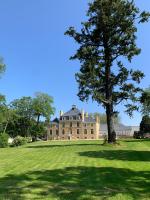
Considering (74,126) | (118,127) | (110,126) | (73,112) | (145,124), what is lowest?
(110,126)

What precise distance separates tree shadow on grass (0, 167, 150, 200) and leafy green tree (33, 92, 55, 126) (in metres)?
92.9

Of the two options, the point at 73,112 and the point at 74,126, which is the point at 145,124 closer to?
the point at 74,126

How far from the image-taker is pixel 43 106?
362ft

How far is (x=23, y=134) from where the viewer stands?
111 meters

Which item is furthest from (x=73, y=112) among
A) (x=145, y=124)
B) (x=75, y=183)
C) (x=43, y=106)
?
(x=75, y=183)

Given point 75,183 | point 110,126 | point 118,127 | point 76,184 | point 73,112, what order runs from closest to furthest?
1. point 76,184
2. point 75,183
3. point 110,126
4. point 73,112
5. point 118,127

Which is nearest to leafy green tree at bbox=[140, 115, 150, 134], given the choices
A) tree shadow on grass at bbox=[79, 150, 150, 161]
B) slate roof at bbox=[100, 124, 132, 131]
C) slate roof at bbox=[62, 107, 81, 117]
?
slate roof at bbox=[62, 107, 81, 117]

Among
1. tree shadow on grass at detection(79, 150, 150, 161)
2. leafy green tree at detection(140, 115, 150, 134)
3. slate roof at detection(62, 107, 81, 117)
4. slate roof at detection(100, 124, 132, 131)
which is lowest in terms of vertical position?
tree shadow on grass at detection(79, 150, 150, 161)

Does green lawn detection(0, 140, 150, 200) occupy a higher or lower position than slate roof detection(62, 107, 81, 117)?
lower

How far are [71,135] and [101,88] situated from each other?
9205 centimetres

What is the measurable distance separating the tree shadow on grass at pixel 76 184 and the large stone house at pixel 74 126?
11512 centimetres

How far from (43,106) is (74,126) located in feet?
83.1

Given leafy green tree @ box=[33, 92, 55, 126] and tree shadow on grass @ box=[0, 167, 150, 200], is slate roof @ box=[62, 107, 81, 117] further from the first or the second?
tree shadow on grass @ box=[0, 167, 150, 200]

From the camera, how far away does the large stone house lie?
13200 cm
